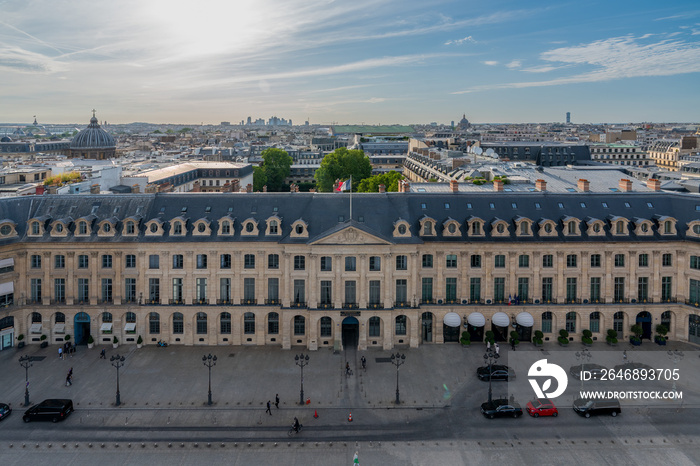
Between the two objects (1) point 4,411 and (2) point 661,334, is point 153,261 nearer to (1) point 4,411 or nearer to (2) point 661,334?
(1) point 4,411

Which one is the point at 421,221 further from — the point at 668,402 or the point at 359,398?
the point at 668,402

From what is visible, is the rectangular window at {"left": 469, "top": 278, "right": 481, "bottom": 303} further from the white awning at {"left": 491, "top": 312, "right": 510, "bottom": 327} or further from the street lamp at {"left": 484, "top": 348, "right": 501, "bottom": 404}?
the street lamp at {"left": 484, "top": 348, "right": 501, "bottom": 404}

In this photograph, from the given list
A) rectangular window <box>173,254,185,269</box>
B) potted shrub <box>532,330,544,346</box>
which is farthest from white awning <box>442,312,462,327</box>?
rectangular window <box>173,254,185,269</box>

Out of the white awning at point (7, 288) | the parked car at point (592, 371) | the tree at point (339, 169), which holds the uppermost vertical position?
the tree at point (339, 169)

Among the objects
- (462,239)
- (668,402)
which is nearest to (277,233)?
(462,239)

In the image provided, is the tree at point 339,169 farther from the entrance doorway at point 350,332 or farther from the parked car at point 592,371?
the parked car at point 592,371

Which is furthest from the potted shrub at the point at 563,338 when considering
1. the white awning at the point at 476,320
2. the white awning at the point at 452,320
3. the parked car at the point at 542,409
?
the parked car at the point at 542,409

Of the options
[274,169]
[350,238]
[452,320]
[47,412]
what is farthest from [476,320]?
[274,169]
